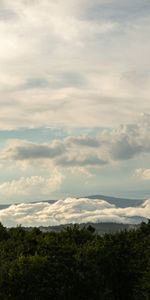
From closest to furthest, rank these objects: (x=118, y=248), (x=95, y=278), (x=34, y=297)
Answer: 1. (x=34, y=297)
2. (x=95, y=278)
3. (x=118, y=248)

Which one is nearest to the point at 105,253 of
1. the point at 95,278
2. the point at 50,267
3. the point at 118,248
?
the point at 118,248

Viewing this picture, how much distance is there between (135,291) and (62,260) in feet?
45.4

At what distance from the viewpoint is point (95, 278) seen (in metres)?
79.9

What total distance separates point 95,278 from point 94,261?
598 cm

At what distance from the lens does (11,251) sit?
312ft

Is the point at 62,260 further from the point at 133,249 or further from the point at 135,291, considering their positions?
the point at 133,249

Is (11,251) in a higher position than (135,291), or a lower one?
higher

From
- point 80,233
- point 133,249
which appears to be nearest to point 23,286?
point 133,249

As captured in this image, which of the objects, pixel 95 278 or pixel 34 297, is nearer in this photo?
pixel 34 297

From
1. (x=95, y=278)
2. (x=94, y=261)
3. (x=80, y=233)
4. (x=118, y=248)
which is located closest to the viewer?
(x=95, y=278)

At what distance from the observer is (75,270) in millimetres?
79188

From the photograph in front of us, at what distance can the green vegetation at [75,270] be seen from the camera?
73625mm

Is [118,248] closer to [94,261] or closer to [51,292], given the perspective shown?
[94,261]

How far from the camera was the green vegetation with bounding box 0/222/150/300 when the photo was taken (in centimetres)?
7362
